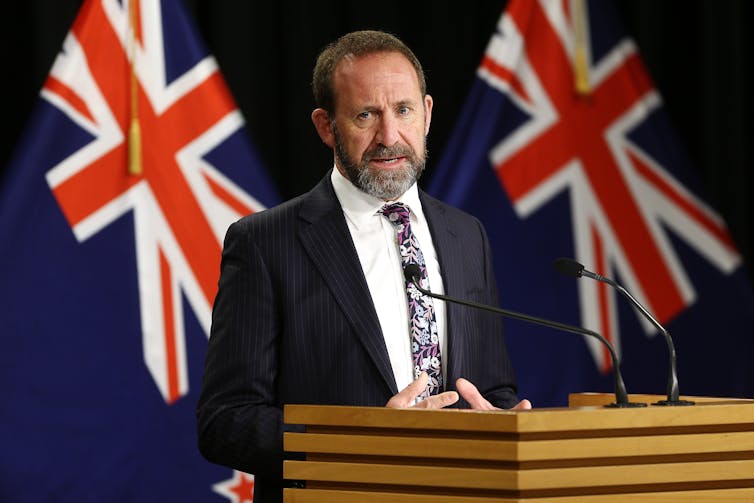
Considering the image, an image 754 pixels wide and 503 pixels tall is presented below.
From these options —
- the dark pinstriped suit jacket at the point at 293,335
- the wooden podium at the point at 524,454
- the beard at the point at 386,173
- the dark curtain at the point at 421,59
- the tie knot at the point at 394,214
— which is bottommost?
the wooden podium at the point at 524,454

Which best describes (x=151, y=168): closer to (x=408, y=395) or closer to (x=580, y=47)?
(x=580, y=47)

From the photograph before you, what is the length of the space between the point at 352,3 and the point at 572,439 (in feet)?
8.92

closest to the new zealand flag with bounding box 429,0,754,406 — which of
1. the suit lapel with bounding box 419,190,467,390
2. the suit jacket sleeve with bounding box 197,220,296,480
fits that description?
the suit lapel with bounding box 419,190,467,390

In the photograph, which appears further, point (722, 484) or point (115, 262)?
point (115, 262)

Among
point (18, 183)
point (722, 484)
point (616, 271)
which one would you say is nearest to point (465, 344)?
point (722, 484)

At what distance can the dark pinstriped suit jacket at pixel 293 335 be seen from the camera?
7.27ft

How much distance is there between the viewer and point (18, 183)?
10.6ft

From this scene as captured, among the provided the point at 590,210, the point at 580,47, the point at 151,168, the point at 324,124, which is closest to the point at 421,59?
the point at 580,47

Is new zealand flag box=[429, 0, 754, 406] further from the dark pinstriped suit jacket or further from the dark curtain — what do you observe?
the dark pinstriped suit jacket

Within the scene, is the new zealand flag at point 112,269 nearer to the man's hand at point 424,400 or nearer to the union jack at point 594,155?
the union jack at point 594,155

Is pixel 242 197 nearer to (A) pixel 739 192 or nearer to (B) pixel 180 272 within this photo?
(B) pixel 180 272

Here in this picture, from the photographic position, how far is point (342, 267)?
91.0 inches

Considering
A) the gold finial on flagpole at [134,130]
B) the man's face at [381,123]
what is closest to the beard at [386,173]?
the man's face at [381,123]

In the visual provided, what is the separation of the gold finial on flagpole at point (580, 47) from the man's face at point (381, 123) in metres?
1.81
